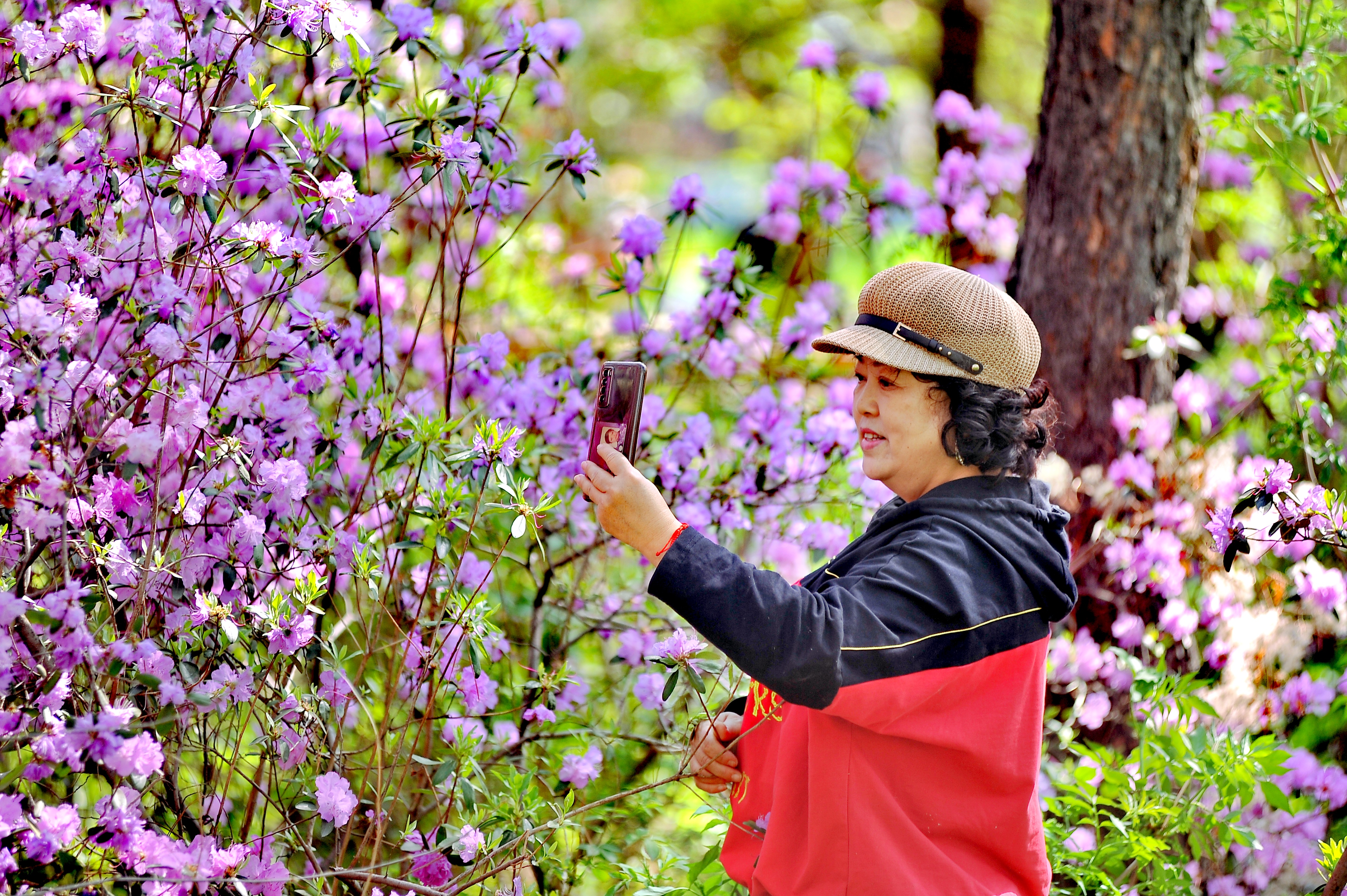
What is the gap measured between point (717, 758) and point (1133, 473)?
70.2 inches

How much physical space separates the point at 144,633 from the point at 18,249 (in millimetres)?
670

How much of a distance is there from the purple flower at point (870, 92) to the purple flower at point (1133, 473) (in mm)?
1427

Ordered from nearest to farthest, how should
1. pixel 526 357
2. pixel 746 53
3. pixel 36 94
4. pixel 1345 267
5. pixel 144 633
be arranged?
pixel 144 633
pixel 36 94
pixel 1345 267
pixel 526 357
pixel 746 53

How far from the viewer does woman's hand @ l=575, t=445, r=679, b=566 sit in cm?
164

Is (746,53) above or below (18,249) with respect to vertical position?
above

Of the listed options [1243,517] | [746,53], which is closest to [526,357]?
[1243,517]

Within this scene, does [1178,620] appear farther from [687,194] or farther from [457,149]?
[457,149]

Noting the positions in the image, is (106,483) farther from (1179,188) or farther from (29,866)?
(1179,188)

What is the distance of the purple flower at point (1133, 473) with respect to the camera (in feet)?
10.5

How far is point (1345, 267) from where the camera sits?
9.20ft

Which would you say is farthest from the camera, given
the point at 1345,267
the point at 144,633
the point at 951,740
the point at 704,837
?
the point at 704,837

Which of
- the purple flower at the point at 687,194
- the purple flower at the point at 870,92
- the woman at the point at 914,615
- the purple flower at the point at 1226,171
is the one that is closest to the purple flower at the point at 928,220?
the purple flower at the point at 870,92

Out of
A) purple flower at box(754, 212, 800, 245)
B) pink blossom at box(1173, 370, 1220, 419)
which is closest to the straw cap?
pink blossom at box(1173, 370, 1220, 419)

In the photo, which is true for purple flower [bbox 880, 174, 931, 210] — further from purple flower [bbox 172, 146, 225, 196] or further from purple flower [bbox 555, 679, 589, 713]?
purple flower [bbox 172, 146, 225, 196]
